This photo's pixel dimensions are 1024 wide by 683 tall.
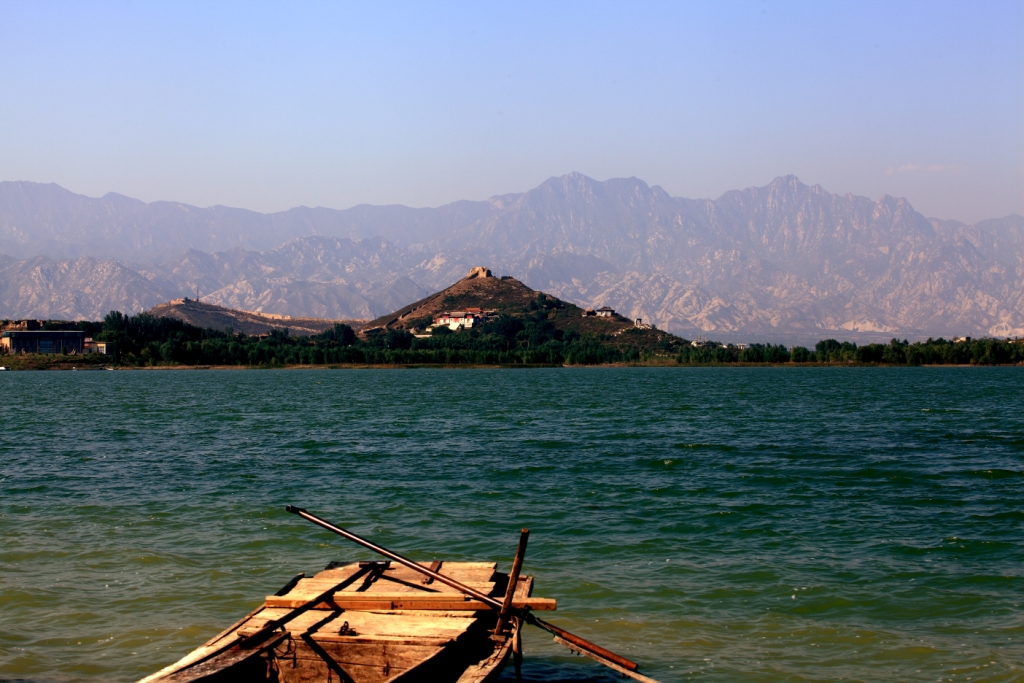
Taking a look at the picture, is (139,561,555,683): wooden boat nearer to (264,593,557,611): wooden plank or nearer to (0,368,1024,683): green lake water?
(264,593,557,611): wooden plank

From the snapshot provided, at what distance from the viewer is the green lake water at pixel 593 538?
1623cm

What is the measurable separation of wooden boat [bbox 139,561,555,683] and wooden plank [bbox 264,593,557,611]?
0.05 ft

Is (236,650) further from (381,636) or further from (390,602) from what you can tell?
(390,602)

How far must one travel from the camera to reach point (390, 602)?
14062 mm

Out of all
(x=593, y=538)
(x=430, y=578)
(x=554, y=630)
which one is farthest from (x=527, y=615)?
(x=593, y=538)

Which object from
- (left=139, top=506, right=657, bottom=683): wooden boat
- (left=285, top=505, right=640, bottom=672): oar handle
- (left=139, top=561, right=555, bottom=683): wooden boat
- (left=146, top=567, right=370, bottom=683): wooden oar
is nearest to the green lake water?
(left=285, top=505, right=640, bottom=672): oar handle

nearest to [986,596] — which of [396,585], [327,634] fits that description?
[396,585]

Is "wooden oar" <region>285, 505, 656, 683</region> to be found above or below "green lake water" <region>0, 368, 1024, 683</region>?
above

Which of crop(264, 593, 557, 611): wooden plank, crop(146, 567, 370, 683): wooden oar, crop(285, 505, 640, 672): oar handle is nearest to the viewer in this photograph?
crop(146, 567, 370, 683): wooden oar

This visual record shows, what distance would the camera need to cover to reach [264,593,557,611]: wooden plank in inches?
545

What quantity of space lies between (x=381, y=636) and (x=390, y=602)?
134 cm

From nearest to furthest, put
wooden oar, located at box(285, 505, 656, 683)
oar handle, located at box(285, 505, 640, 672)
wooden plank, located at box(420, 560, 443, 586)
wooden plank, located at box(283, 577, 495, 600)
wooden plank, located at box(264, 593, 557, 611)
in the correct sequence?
wooden oar, located at box(285, 505, 656, 683), oar handle, located at box(285, 505, 640, 672), wooden plank, located at box(264, 593, 557, 611), wooden plank, located at box(283, 577, 495, 600), wooden plank, located at box(420, 560, 443, 586)

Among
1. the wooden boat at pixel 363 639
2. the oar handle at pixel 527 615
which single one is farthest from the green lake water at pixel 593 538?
the wooden boat at pixel 363 639

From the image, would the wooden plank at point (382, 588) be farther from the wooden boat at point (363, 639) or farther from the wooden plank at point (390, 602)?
the wooden plank at point (390, 602)
